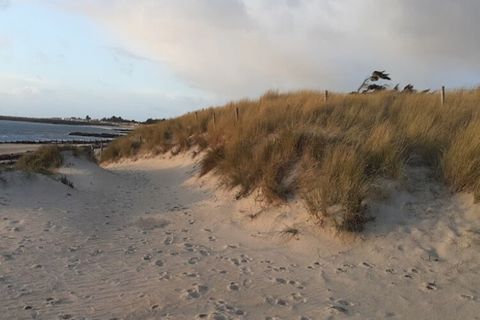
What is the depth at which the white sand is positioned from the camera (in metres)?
5.32

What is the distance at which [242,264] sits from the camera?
6746mm

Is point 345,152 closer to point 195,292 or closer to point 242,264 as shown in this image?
point 242,264

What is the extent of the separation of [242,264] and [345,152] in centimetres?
268

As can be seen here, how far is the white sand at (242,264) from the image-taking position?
17.5 ft

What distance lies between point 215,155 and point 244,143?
2.20 m

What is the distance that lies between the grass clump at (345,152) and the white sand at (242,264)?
12.3 inches

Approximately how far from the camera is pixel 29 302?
17.6 ft

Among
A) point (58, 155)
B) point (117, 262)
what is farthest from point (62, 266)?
point (58, 155)

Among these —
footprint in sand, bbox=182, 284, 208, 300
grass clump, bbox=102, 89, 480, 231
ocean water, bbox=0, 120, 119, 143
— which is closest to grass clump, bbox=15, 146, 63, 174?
grass clump, bbox=102, 89, 480, 231

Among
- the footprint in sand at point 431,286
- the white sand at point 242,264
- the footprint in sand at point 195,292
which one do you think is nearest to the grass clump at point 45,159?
the white sand at point 242,264

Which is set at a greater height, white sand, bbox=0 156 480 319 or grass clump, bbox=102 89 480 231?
grass clump, bbox=102 89 480 231

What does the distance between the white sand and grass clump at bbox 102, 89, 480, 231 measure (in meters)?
0.31

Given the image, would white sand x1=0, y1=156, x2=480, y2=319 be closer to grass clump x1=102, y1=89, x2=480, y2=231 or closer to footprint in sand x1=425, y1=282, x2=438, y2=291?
footprint in sand x1=425, y1=282, x2=438, y2=291

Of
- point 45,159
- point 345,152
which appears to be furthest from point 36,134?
point 345,152
